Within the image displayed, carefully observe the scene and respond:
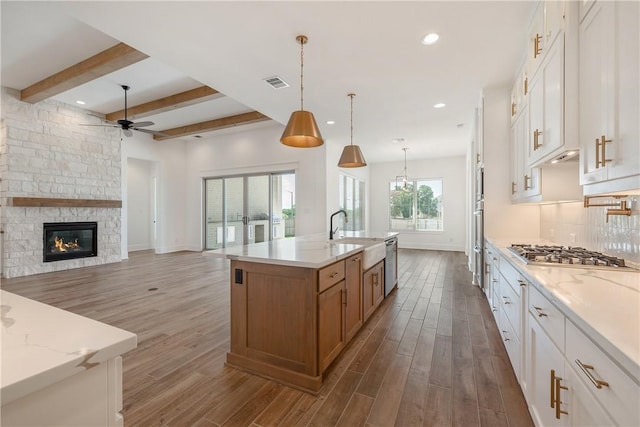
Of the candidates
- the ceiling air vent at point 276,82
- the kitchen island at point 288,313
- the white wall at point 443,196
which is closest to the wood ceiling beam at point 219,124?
the ceiling air vent at point 276,82

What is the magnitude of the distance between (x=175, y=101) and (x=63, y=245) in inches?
151

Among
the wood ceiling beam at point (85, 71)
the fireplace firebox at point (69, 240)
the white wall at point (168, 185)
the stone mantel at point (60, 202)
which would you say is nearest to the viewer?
the wood ceiling beam at point (85, 71)

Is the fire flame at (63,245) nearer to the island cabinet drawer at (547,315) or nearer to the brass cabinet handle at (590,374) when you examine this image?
the island cabinet drawer at (547,315)

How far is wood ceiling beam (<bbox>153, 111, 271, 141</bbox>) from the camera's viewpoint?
5930 millimetres

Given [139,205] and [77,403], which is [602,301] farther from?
[139,205]

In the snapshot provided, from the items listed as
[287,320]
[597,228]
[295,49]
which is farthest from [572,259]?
[295,49]

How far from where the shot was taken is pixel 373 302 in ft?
10.6

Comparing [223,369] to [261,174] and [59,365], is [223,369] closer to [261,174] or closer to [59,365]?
Result: [59,365]

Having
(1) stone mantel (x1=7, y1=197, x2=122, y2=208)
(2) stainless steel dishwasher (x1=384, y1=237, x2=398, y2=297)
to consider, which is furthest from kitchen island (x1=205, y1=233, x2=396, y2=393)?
(1) stone mantel (x1=7, y1=197, x2=122, y2=208)

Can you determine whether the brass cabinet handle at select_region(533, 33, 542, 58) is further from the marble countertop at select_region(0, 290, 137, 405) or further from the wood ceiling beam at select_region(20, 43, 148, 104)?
the wood ceiling beam at select_region(20, 43, 148, 104)

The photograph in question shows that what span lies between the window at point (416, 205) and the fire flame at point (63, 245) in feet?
27.3

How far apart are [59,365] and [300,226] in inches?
242

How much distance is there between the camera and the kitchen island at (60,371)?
0.53m

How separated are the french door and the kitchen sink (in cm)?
357
